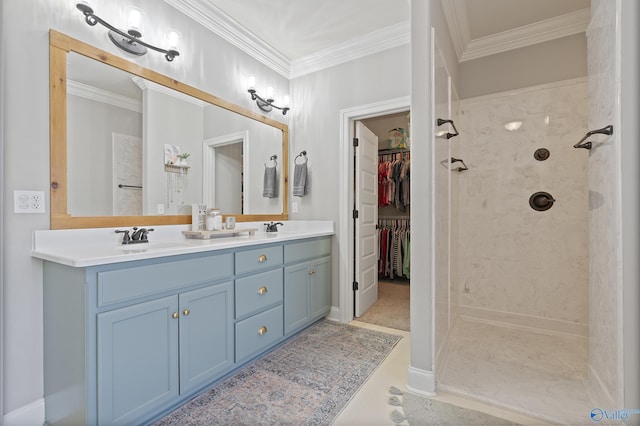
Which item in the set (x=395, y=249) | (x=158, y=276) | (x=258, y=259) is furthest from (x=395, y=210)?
(x=158, y=276)

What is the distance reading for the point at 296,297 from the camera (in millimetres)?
2525

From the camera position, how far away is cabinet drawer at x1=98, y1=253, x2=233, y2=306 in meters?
1.33

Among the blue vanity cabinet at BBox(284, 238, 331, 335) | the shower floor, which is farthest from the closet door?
the shower floor

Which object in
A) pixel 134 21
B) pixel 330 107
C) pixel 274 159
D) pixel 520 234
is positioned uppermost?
pixel 134 21

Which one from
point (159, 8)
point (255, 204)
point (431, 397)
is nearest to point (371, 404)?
point (431, 397)

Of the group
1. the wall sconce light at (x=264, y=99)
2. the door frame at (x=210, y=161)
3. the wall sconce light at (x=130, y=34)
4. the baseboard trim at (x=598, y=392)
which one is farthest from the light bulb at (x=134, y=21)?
the baseboard trim at (x=598, y=392)

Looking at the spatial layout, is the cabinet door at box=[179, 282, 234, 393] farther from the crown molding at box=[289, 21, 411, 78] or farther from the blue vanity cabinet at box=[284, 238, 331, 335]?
the crown molding at box=[289, 21, 411, 78]

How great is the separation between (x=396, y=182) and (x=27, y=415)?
437 centimetres

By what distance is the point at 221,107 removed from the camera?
101 inches

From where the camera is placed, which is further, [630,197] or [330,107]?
[330,107]

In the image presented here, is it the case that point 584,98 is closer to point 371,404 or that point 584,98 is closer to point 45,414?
point 371,404

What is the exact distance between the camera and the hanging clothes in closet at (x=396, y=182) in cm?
448

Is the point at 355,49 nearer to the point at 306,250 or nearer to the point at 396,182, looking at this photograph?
the point at 306,250

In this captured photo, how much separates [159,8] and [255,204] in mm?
1694
